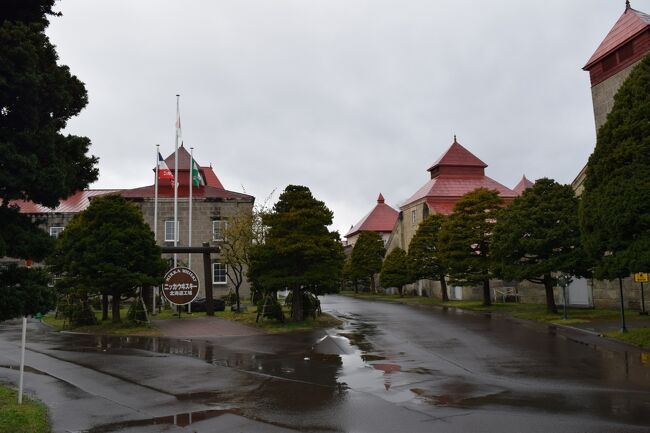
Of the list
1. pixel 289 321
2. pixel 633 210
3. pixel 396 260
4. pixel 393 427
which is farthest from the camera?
pixel 396 260

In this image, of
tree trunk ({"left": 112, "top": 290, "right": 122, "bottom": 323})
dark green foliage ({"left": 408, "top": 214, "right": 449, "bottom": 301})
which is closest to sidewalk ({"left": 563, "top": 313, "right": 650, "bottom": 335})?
dark green foliage ({"left": 408, "top": 214, "right": 449, "bottom": 301})

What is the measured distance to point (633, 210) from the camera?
40.8 ft

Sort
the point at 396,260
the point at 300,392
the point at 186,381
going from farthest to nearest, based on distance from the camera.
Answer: the point at 396,260
the point at 186,381
the point at 300,392

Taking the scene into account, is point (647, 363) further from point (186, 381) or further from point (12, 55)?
point (12, 55)

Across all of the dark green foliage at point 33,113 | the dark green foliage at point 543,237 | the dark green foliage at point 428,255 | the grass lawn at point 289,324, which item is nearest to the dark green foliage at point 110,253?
the grass lawn at point 289,324

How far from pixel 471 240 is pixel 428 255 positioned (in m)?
7.37

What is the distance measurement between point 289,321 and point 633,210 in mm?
13205

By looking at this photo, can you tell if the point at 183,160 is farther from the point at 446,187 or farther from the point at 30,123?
the point at 30,123

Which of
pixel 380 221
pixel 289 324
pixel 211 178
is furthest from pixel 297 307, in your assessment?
pixel 380 221

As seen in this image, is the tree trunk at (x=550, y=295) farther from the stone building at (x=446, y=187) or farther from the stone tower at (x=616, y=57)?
the stone building at (x=446, y=187)

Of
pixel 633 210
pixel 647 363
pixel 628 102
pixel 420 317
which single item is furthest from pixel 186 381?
pixel 420 317

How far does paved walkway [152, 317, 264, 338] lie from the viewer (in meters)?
18.3

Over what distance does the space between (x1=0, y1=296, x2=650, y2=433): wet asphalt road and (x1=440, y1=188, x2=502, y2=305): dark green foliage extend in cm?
1213

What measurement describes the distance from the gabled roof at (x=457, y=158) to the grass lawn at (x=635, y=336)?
3331 cm
